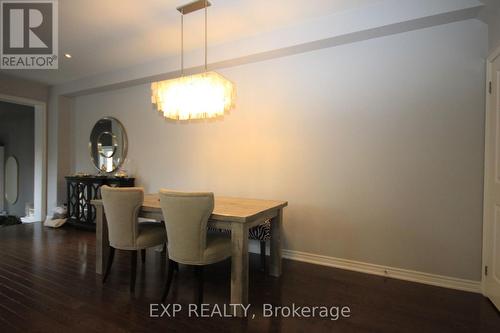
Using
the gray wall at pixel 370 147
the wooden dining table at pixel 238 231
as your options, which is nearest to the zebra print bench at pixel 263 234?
the wooden dining table at pixel 238 231

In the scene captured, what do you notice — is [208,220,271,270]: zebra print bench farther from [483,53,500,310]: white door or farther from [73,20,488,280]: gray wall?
[483,53,500,310]: white door

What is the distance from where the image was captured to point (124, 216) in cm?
227

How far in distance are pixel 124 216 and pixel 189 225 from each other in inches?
27.5

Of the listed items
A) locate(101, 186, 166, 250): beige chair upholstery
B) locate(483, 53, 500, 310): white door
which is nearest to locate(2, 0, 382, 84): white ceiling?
locate(483, 53, 500, 310): white door

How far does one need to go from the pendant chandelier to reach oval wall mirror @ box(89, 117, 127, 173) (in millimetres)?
2227

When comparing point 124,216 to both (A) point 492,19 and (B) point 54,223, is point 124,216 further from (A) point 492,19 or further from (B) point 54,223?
(A) point 492,19

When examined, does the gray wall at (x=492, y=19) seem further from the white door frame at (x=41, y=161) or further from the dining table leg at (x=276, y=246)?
the white door frame at (x=41, y=161)

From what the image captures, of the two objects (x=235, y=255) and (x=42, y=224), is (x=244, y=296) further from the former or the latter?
(x=42, y=224)

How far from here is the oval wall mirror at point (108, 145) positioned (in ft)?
14.5

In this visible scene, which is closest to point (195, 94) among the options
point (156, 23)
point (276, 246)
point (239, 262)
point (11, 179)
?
point (156, 23)

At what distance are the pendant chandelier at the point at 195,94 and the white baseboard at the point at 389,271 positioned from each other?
1.86m

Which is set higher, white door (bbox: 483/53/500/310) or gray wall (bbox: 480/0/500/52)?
gray wall (bbox: 480/0/500/52)

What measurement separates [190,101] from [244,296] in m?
1.67

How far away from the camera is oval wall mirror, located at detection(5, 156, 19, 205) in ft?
21.7
